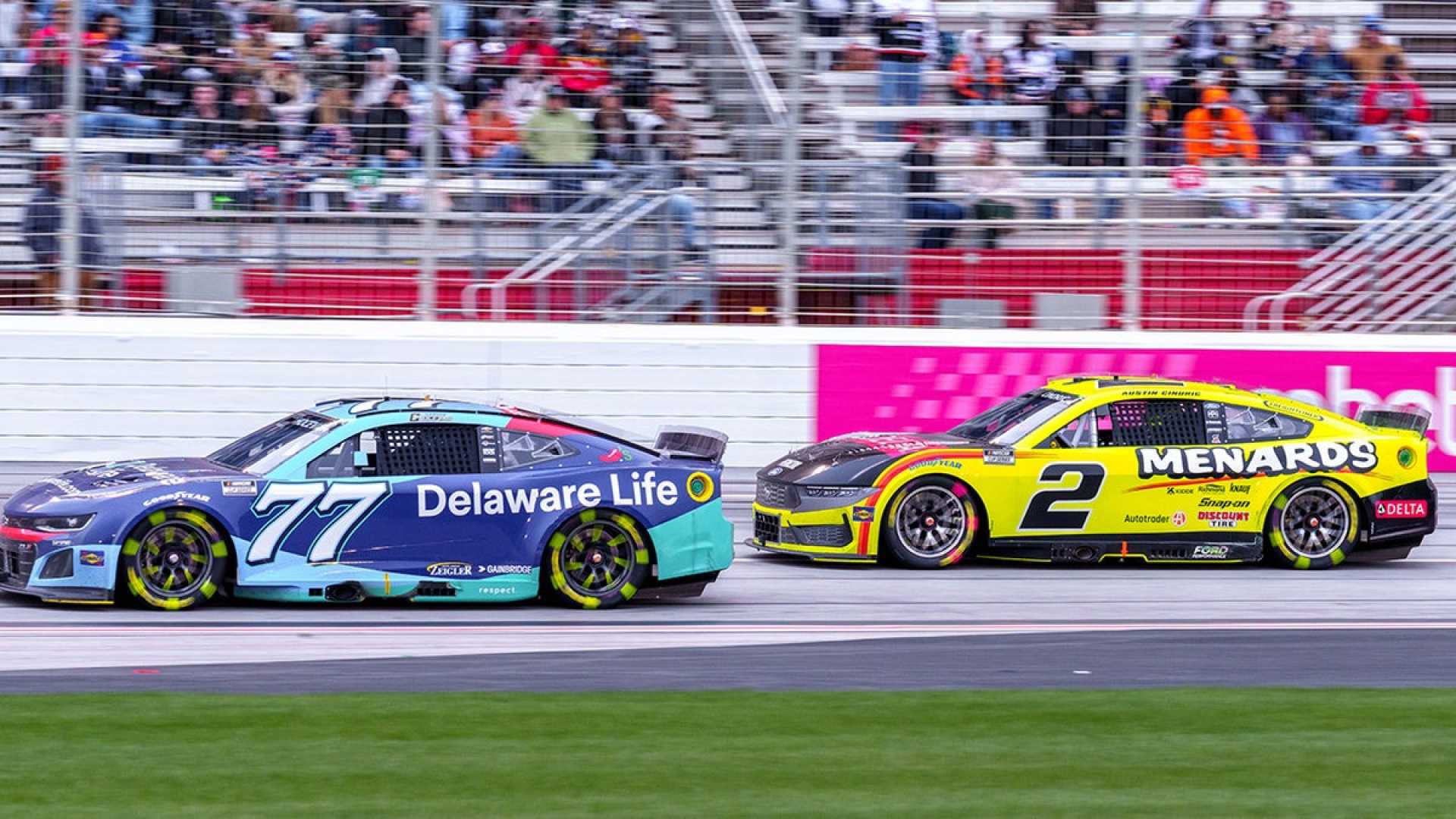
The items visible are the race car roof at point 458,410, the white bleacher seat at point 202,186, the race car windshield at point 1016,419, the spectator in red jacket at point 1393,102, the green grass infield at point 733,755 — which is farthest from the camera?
the spectator in red jacket at point 1393,102

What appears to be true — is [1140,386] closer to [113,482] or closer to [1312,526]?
[1312,526]

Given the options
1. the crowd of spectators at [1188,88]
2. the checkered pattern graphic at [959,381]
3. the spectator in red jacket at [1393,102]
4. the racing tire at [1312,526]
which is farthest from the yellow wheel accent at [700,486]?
the spectator in red jacket at [1393,102]

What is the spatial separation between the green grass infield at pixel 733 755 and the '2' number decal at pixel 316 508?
1.94 meters

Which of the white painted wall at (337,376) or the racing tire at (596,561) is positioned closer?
the racing tire at (596,561)

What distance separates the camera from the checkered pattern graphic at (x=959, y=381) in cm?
1650

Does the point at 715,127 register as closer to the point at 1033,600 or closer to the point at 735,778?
the point at 1033,600

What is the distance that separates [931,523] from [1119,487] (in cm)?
115

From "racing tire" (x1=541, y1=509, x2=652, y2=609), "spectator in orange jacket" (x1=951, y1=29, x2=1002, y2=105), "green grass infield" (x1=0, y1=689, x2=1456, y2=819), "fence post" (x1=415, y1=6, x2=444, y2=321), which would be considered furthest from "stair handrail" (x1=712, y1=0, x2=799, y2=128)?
"green grass infield" (x1=0, y1=689, x2=1456, y2=819)

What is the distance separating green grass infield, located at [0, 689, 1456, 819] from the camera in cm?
635

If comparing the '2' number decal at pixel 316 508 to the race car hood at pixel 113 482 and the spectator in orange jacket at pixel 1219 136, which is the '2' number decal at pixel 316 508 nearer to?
the race car hood at pixel 113 482

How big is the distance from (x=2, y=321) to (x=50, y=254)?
2.15 ft

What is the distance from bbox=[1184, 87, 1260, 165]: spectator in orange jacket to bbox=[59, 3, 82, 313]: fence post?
8930 millimetres

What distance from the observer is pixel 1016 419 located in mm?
12422

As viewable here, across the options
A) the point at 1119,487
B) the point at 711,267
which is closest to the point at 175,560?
the point at 1119,487
